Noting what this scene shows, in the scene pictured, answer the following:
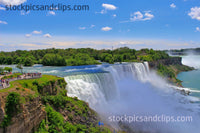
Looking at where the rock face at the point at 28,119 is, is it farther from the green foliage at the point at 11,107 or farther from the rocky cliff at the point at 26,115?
the green foliage at the point at 11,107

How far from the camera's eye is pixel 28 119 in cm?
989

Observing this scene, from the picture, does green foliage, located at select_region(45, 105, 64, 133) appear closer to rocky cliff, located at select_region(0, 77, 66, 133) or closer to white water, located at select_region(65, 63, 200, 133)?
rocky cliff, located at select_region(0, 77, 66, 133)

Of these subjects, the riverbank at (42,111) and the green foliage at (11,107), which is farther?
the riverbank at (42,111)

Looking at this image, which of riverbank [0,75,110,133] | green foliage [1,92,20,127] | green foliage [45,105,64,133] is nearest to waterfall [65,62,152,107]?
riverbank [0,75,110,133]

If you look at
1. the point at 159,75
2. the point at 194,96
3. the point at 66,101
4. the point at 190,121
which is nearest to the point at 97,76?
the point at 66,101

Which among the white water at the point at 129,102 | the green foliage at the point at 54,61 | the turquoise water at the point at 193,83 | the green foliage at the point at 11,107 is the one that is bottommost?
the turquoise water at the point at 193,83

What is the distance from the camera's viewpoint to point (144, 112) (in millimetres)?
19703

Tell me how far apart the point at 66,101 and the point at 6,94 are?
5.56m

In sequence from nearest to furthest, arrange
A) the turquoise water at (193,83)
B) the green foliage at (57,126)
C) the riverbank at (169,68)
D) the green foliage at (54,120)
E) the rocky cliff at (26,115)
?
1. the rocky cliff at (26,115)
2. the green foliage at (57,126)
3. the green foliage at (54,120)
4. the turquoise water at (193,83)
5. the riverbank at (169,68)

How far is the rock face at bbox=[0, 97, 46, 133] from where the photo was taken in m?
9.01

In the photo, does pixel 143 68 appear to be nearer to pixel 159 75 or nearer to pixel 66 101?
pixel 159 75

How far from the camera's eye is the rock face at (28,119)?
9.01 meters

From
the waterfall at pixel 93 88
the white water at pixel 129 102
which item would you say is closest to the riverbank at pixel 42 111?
the waterfall at pixel 93 88

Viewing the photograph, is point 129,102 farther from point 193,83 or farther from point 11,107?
point 193,83
